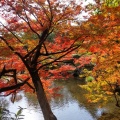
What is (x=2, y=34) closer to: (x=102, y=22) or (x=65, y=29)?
(x=65, y=29)

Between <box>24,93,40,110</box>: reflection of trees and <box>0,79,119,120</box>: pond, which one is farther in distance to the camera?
<box>24,93,40,110</box>: reflection of trees

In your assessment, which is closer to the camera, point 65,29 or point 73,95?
point 65,29

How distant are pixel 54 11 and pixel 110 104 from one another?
7503 millimetres

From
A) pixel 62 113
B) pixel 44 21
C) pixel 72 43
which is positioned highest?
pixel 44 21

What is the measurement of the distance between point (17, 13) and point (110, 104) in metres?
A: 7.96

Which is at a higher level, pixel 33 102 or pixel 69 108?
pixel 33 102

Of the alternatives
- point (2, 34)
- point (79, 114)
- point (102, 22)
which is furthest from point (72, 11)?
point (79, 114)

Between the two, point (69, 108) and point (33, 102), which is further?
point (33, 102)

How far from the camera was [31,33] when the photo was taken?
292 inches

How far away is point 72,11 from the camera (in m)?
6.62

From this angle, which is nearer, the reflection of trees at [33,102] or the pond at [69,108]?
the pond at [69,108]

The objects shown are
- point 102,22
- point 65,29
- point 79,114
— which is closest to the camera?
point 102,22

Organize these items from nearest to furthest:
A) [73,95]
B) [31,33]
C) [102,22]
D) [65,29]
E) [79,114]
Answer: [102,22] → [65,29] → [31,33] → [79,114] → [73,95]

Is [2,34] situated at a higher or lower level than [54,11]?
lower
